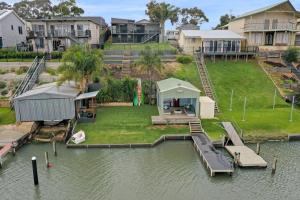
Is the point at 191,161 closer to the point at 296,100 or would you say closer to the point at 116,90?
the point at 116,90

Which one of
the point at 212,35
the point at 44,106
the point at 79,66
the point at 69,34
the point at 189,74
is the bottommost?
the point at 44,106

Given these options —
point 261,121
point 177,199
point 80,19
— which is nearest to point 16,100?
point 177,199

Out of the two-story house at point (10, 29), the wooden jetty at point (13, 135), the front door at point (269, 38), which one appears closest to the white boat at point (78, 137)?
the wooden jetty at point (13, 135)

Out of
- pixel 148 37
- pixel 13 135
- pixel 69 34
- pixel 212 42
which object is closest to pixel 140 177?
pixel 13 135

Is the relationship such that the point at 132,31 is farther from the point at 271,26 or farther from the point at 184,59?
the point at 271,26

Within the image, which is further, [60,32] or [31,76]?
[60,32]

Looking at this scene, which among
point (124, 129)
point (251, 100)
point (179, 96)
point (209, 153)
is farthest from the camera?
point (251, 100)

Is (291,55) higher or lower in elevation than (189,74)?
higher
